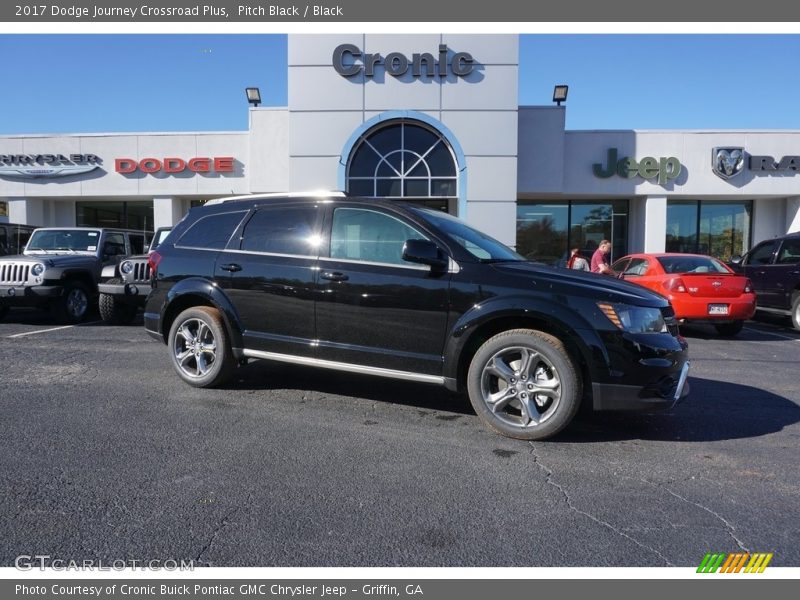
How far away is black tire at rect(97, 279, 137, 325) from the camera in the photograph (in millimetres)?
9133

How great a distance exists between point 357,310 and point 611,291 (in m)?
2.01

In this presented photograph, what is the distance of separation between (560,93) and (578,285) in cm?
1539

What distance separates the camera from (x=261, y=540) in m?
2.56

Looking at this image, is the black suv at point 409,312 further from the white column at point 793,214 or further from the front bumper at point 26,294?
the white column at point 793,214

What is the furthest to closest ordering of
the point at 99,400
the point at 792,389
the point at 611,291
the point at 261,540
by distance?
1. the point at 792,389
2. the point at 99,400
3. the point at 611,291
4. the point at 261,540

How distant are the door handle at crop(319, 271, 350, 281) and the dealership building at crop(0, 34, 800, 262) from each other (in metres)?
11.5

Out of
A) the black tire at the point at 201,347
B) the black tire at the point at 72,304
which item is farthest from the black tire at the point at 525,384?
the black tire at the point at 72,304

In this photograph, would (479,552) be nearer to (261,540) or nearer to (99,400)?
(261,540)

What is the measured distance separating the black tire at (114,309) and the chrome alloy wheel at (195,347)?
14.3 ft

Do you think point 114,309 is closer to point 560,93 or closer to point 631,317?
point 631,317

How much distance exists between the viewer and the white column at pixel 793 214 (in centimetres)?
1792

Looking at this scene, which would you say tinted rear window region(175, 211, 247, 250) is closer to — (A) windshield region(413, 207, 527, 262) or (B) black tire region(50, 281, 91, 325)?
(A) windshield region(413, 207, 527, 262)

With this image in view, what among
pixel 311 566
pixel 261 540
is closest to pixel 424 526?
pixel 311 566

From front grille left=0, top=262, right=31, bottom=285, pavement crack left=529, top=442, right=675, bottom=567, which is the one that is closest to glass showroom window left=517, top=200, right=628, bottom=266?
front grille left=0, top=262, right=31, bottom=285
